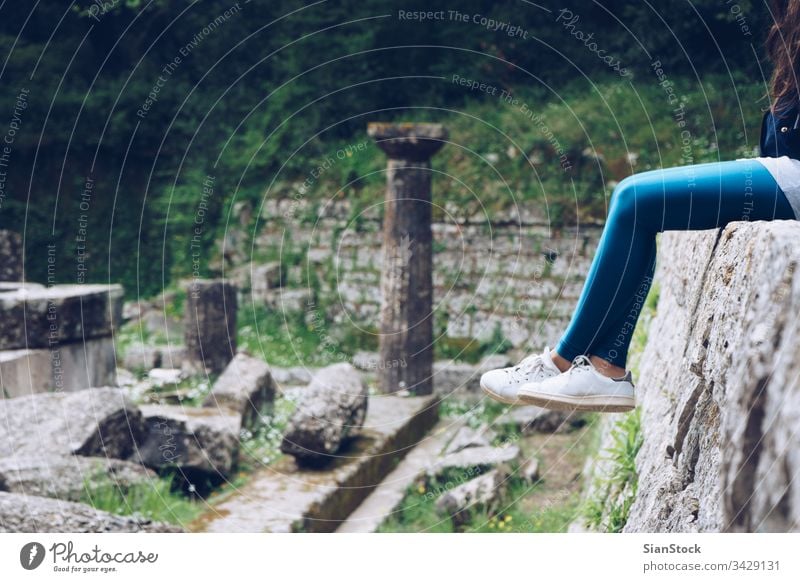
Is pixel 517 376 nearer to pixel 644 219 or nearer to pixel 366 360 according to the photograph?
pixel 644 219

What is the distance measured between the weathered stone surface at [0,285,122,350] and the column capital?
2.62 m

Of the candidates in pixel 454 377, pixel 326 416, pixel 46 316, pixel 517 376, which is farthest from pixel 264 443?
pixel 517 376

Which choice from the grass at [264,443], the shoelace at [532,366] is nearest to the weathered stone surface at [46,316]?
the grass at [264,443]

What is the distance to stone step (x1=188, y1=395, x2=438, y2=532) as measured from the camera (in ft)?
15.5

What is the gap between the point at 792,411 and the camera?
1.66 metres

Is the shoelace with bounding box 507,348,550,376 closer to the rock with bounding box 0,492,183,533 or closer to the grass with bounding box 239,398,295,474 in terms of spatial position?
the rock with bounding box 0,492,183,533

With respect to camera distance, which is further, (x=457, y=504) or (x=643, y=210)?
(x=457, y=504)

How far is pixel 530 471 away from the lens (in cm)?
568

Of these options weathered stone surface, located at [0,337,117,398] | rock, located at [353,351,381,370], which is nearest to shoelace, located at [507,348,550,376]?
weathered stone surface, located at [0,337,117,398]

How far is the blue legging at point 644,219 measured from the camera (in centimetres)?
232

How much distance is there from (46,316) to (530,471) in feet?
12.2

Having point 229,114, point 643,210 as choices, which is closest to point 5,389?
point 643,210

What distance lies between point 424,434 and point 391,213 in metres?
2.11

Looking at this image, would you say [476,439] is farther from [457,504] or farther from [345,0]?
[345,0]
